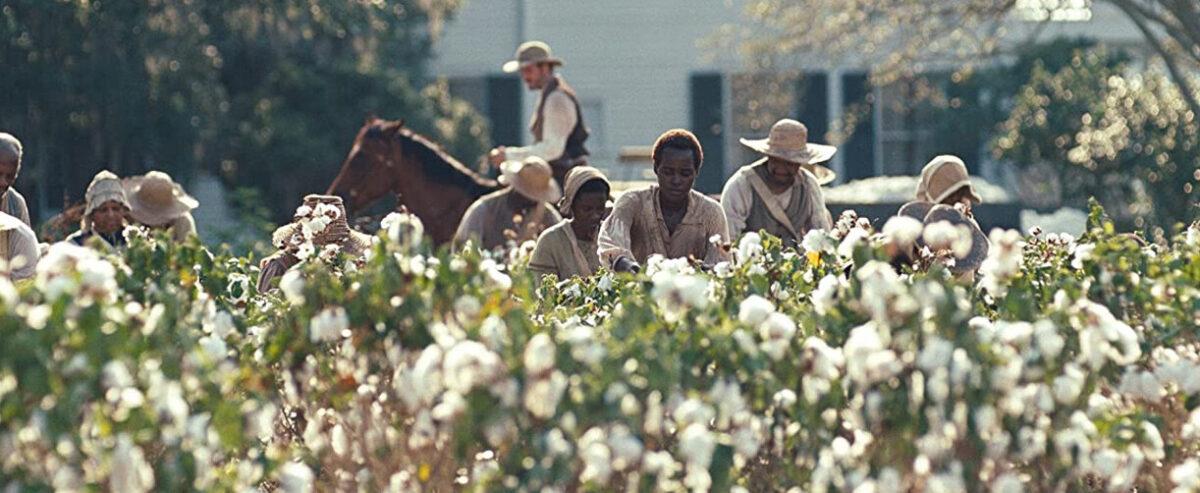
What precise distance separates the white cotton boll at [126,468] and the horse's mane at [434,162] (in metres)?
8.90

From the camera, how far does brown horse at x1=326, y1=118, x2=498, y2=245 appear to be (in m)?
13.4

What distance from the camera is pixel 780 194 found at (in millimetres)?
10531

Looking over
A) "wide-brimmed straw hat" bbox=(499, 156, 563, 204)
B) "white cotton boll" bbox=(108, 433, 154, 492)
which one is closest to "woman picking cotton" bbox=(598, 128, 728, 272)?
"wide-brimmed straw hat" bbox=(499, 156, 563, 204)

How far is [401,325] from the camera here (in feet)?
16.9

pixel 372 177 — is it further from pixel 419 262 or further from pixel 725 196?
pixel 419 262

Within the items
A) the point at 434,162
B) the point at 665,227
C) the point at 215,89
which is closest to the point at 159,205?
the point at 434,162

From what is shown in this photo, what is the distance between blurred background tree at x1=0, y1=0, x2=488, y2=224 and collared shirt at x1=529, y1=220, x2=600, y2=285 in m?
8.83

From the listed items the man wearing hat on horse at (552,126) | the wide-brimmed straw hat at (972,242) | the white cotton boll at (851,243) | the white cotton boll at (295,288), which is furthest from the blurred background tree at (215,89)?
the white cotton boll at (295,288)

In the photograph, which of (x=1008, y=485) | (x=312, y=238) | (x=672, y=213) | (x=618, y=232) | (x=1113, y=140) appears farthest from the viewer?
(x=1113, y=140)

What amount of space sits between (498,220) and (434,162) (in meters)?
1.53

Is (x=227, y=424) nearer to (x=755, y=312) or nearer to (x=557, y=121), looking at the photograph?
(x=755, y=312)

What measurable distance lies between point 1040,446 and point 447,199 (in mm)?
8767

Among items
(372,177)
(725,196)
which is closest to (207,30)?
(372,177)

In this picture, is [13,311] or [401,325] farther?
[401,325]
